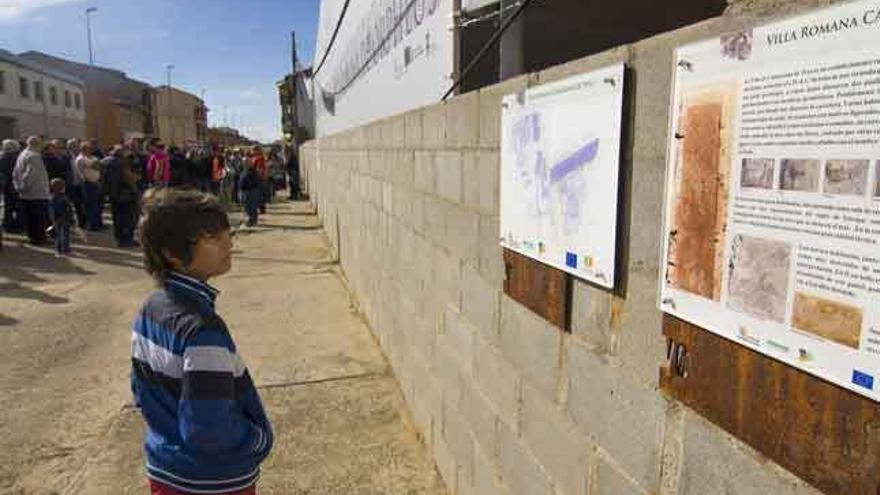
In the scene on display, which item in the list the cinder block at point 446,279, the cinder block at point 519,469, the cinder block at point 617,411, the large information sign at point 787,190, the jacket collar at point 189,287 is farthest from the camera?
the cinder block at point 446,279

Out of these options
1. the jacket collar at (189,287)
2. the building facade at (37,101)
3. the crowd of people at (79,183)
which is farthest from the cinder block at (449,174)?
the building facade at (37,101)

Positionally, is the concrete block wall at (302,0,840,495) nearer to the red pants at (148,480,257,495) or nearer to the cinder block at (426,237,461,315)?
the cinder block at (426,237,461,315)

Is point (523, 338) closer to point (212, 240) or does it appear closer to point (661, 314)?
point (661, 314)

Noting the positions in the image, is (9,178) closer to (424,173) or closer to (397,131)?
(397,131)

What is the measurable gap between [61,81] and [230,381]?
190 ft

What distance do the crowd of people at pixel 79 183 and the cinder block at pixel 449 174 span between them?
614cm

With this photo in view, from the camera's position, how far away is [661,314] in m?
1.46

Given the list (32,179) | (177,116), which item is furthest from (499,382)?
(177,116)

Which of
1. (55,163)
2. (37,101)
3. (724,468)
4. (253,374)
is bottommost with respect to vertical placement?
(253,374)

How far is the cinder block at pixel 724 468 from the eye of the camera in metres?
1.15

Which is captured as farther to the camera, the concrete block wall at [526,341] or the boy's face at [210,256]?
the boy's face at [210,256]

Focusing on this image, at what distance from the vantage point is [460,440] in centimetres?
304

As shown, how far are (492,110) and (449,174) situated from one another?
694 mm

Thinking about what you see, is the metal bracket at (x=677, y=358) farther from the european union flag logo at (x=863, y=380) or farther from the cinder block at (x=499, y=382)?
the cinder block at (x=499, y=382)
